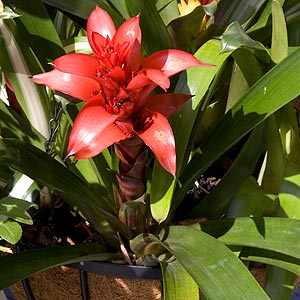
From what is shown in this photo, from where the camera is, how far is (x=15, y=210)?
2.08ft

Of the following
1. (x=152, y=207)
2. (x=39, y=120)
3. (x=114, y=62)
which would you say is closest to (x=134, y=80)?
(x=114, y=62)

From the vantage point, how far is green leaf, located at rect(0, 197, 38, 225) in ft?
2.03

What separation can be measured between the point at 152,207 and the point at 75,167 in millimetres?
164

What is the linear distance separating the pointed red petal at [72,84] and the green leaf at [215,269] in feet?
0.72

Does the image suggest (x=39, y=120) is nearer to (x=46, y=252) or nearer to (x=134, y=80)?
(x=46, y=252)

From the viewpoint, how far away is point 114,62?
1.80 feet

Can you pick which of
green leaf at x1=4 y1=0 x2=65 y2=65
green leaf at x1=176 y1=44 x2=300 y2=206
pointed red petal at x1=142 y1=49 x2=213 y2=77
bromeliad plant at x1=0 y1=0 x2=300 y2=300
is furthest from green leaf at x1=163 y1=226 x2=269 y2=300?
green leaf at x1=4 y1=0 x2=65 y2=65

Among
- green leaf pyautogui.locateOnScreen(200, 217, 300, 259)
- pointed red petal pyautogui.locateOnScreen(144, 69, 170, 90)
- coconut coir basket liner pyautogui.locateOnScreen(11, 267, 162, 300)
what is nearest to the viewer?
pointed red petal pyautogui.locateOnScreen(144, 69, 170, 90)

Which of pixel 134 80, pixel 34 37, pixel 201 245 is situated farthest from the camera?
pixel 34 37

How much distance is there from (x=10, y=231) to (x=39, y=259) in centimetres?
9

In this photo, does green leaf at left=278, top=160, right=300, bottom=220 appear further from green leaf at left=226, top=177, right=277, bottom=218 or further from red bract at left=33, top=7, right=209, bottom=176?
red bract at left=33, top=7, right=209, bottom=176

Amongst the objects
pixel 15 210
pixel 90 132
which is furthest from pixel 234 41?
pixel 15 210

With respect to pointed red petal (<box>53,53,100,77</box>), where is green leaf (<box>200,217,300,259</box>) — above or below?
below

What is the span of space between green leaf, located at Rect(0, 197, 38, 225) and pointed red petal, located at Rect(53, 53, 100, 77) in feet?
0.57
